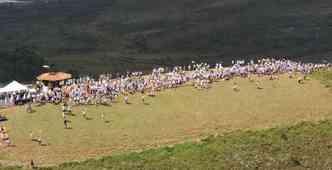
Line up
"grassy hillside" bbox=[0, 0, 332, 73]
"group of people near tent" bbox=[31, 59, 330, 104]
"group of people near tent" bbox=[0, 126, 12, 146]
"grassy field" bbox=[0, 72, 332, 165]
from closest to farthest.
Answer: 1. "grassy field" bbox=[0, 72, 332, 165]
2. "group of people near tent" bbox=[0, 126, 12, 146]
3. "group of people near tent" bbox=[31, 59, 330, 104]
4. "grassy hillside" bbox=[0, 0, 332, 73]

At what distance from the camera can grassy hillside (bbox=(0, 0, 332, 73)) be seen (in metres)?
96.4

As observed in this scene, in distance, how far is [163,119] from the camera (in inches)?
1668

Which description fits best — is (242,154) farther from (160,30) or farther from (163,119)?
(160,30)

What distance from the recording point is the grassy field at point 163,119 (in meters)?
36.2

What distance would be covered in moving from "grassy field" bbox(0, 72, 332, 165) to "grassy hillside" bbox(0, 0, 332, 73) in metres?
36.5

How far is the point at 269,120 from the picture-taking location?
42.1m

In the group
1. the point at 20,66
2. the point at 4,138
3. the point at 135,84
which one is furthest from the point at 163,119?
the point at 20,66

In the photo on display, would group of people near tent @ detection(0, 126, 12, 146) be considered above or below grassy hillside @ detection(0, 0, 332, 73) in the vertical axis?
below

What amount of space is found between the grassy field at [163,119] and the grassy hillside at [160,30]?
120 ft

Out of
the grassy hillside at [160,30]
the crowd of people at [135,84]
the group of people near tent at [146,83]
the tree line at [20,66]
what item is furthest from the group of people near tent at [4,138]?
the grassy hillside at [160,30]

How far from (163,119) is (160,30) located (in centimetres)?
7012

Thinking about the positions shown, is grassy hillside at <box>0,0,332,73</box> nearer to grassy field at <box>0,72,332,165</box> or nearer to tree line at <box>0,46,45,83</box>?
tree line at <box>0,46,45,83</box>

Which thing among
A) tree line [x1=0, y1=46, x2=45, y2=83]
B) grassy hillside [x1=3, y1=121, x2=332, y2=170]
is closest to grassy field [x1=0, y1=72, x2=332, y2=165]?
grassy hillside [x1=3, y1=121, x2=332, y2=170]

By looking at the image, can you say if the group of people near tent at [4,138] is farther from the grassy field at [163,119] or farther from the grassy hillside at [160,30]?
the grassy hillside at [160,30]
